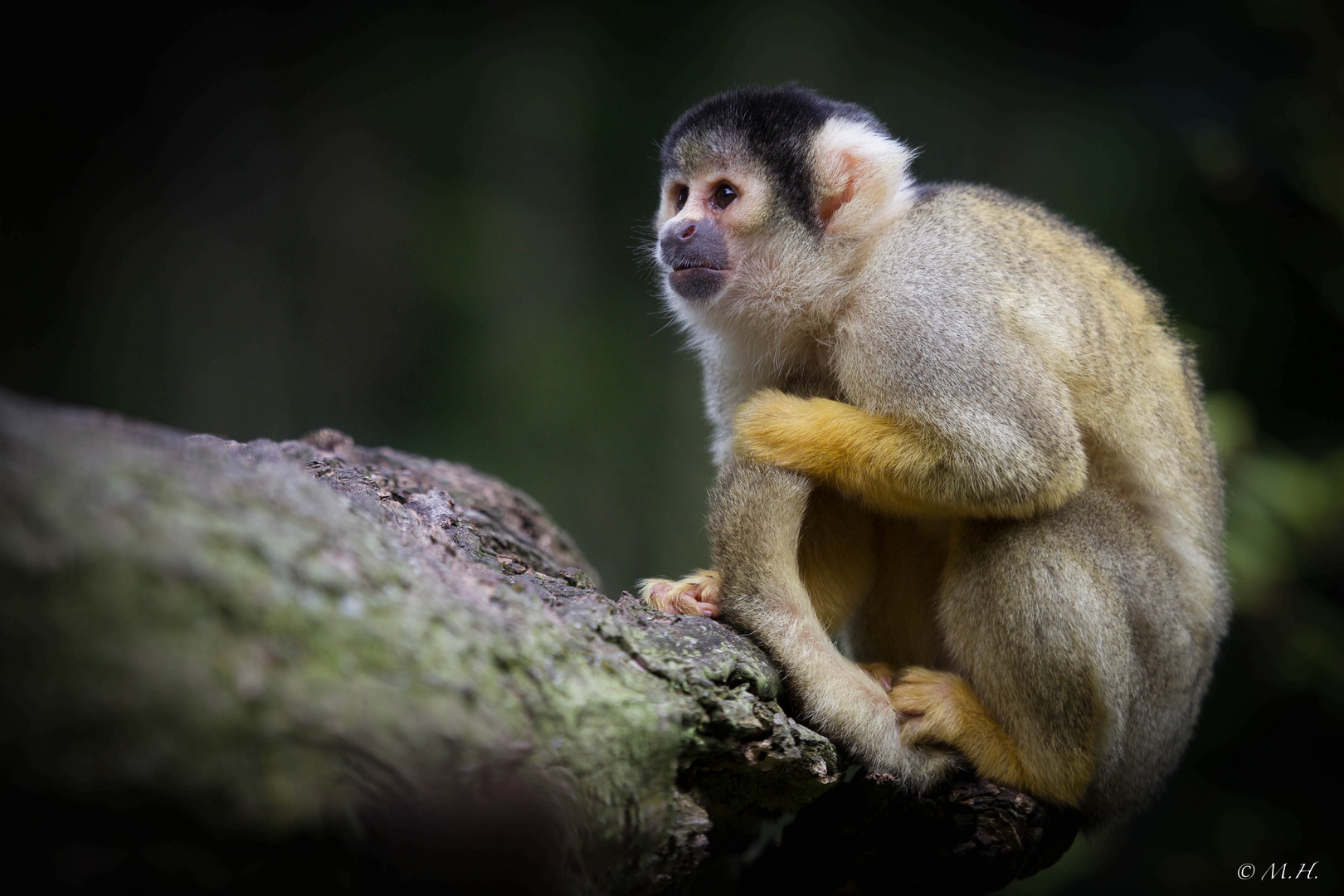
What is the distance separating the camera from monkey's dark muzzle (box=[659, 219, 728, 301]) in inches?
87.4

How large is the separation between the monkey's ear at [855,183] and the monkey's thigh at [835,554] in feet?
2.23

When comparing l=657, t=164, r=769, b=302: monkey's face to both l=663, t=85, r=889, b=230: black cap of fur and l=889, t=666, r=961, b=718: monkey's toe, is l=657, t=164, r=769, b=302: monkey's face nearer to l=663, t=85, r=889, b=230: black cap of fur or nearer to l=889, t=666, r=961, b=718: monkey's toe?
l=663, t=85, r=889, b=230: black cap of fur

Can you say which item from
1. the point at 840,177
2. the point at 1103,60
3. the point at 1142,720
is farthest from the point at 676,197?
the point at 1103,60

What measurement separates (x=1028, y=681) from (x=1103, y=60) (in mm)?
4184

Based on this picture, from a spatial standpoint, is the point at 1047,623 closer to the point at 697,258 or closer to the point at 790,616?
the point at 790,616

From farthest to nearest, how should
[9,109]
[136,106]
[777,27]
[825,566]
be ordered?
[777,27]
[136,106]
[9,109]
[825,566]

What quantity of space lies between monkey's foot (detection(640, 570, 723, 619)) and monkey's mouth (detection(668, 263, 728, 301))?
27.8 inches

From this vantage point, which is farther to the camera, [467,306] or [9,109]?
[467,306]

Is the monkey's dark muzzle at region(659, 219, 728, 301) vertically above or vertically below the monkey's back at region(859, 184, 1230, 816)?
above

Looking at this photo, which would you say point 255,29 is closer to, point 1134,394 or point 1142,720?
point 1134,394

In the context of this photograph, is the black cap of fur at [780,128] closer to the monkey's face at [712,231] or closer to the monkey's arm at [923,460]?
the monkey's face at [712,231]

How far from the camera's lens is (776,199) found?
7.26 feet

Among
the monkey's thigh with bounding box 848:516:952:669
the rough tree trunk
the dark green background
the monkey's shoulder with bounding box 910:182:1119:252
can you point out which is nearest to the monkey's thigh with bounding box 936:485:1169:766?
the monkey's thigh with bounding box 848:516:952:669

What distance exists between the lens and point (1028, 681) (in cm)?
183
